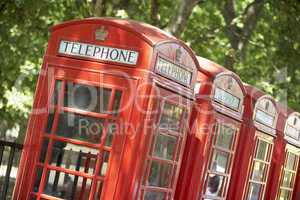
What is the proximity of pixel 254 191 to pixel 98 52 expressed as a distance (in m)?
5.08

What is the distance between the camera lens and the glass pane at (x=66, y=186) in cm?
758

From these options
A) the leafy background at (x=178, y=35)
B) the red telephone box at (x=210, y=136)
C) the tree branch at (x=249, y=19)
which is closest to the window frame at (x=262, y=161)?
the red telephone box at (x=210, y=136)

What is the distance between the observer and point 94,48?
305 inches

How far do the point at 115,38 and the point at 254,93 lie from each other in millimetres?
3937

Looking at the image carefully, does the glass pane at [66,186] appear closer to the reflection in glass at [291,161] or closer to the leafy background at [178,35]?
the leafy background at [178,35]

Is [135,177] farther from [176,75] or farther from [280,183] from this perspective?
[280,183]

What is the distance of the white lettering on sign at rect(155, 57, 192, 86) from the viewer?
7.77m

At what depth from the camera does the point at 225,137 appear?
31.8 feet

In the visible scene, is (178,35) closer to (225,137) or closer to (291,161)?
(291,161)

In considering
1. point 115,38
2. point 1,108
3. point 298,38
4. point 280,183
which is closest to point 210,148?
point 115,38

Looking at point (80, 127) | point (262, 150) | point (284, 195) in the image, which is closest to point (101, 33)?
point (80, 127)

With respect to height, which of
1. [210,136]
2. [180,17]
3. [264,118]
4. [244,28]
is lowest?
[210,136]

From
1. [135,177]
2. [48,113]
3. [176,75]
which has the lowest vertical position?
[135,177]

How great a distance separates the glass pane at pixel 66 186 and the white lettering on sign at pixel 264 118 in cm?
423
